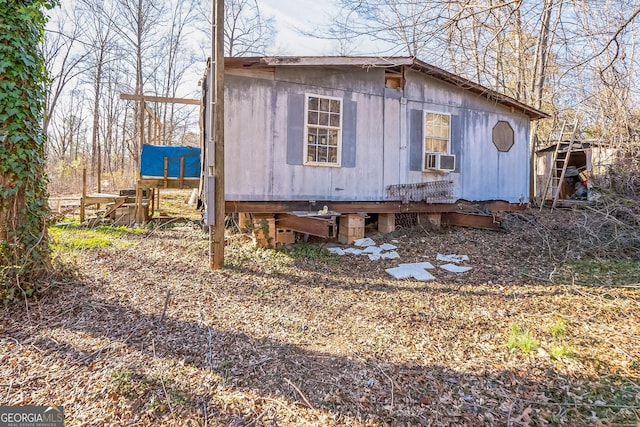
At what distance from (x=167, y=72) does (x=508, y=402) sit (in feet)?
79.2

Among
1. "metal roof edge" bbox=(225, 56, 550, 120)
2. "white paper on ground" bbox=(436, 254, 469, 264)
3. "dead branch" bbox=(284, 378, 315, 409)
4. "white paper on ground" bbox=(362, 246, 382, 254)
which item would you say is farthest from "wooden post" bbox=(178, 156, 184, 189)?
"dead branch" bbox=(284, 378, 315, 409)

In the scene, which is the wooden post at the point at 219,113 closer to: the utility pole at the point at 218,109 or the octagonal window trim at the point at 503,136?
the utility pole at the point at 218,109

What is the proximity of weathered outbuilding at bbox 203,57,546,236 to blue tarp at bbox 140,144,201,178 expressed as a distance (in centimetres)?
205

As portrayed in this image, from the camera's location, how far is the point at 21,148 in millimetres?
3756

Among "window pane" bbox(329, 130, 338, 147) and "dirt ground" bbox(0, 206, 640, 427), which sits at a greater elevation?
"window pane" bbox(329, 130, 338, 147)

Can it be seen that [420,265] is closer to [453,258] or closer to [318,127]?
[453,258]

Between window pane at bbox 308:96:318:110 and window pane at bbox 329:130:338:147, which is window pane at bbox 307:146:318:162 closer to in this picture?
window pane at bbox 329:130:338:147

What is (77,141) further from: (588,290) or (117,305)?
(588,290)

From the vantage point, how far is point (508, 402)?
7.54ft

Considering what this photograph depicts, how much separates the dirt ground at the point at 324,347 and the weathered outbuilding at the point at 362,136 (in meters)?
1.87

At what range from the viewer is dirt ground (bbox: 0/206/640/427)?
2240 millimetres

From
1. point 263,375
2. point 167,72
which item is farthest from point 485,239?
point 167,72

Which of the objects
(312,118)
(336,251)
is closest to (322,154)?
(312,118)

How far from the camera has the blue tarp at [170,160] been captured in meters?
8.40
